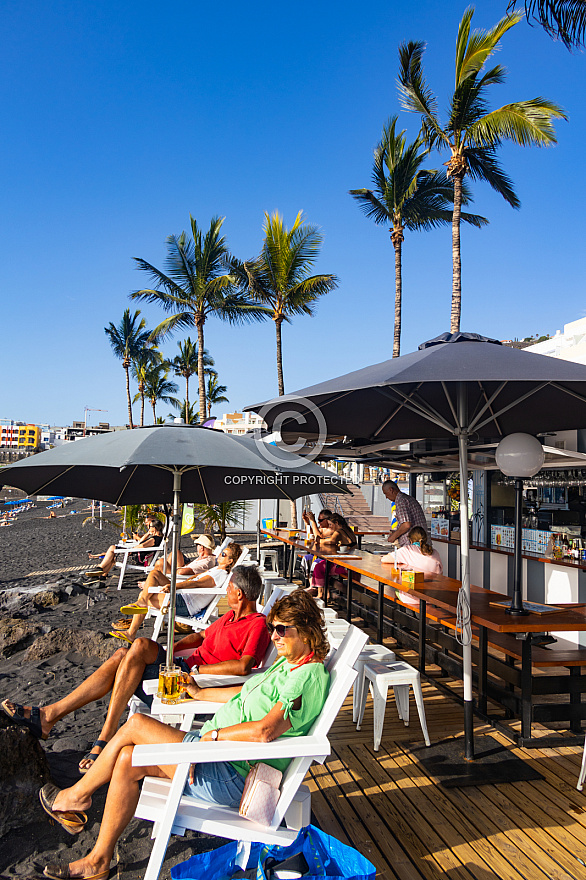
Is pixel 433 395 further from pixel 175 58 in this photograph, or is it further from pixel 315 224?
pixel 315 224

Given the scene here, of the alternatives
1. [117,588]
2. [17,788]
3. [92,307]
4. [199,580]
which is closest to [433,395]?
[199,580]

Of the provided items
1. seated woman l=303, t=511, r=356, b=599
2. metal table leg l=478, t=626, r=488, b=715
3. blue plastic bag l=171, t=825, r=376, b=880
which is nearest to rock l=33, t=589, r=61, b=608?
seated woman l=303, t=511, r=356, b=599

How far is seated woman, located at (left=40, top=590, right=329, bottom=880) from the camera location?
209 centimetres

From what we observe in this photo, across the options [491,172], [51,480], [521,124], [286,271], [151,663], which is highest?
[491,172]

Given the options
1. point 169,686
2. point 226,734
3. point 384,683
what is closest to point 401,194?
point 384,683

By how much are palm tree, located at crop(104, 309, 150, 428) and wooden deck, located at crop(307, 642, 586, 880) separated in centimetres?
4426

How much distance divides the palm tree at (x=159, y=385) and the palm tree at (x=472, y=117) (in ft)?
126

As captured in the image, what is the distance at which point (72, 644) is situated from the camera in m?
5.55

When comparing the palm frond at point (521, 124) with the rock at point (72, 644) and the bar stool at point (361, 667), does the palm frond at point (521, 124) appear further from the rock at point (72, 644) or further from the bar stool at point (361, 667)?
the rock at point (72, 644)

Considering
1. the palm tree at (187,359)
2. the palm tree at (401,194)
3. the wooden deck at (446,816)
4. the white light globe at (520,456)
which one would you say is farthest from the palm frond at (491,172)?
the palm tree at (187,359)

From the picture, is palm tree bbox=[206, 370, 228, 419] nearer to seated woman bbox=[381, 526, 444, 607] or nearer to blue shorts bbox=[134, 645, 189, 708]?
seated woman bbox=[381, 526, 444, 607]

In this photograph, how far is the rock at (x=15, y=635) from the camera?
18.4 ft

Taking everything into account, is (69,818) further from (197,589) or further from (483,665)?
(197,589)

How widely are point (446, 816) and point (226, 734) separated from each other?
132 cm
